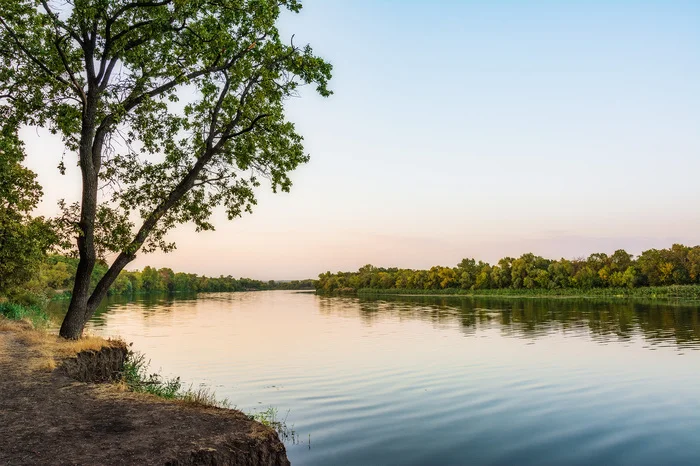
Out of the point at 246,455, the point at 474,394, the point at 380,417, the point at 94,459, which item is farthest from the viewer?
the point at 474,394

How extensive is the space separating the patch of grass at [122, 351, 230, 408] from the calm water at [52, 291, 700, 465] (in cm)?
115

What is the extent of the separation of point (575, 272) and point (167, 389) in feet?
395

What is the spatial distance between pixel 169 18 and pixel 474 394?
54.8ft

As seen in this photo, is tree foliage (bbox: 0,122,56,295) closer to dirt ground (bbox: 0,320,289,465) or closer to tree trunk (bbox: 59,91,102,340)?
tree trunk (bbox: 59,91,102,340)

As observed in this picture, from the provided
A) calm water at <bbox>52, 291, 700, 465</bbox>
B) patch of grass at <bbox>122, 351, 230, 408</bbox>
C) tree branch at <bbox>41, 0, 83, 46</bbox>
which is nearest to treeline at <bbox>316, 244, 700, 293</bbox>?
calm water at <bbox>52, 291, 700, 465</bbox>

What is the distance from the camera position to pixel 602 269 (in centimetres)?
11012

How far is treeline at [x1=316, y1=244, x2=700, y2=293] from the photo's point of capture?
326 feet

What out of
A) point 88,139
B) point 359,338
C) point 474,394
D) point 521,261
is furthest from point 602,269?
point 88,139

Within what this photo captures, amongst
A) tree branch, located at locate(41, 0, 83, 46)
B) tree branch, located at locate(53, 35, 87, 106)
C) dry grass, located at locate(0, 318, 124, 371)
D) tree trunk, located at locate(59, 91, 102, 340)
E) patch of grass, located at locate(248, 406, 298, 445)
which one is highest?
tree branch, located at locate(41, 0, 83, 46)

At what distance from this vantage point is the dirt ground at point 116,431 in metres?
7.20

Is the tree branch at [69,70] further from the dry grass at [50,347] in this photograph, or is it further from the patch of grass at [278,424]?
the patch of grass at [278,424]

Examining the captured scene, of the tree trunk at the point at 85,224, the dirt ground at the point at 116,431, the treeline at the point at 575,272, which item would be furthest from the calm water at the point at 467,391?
the treeline at the point at 575,272

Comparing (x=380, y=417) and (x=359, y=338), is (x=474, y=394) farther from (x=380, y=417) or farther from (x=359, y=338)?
(x=359, y=338)

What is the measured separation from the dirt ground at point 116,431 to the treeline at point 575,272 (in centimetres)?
10983
